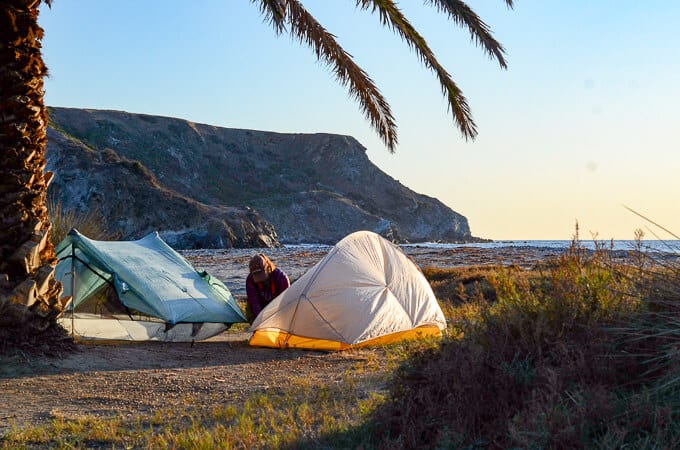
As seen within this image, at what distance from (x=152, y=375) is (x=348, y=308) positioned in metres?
2.72

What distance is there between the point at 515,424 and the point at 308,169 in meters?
115

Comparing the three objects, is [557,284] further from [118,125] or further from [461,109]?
[118,125]

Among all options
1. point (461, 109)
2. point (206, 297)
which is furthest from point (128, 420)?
point (461, 109)

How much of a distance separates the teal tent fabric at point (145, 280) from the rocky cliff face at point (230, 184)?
40513mm

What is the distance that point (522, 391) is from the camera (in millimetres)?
4781

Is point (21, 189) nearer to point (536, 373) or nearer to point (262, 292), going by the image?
point (262, 292)

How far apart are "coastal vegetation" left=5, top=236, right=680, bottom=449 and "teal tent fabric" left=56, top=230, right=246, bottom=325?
3.92 m

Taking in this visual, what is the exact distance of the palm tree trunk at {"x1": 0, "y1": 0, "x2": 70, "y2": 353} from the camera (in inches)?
318

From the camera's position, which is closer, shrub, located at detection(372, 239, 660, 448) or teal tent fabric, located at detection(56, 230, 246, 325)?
shrub, located at detection(372, 239, 660, 448)

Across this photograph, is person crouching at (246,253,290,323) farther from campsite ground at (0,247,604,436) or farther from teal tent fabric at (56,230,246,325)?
campsite ground at (0,247,604,436)

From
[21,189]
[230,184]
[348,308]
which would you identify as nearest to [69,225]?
[21,189]

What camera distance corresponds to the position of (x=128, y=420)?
6148mm

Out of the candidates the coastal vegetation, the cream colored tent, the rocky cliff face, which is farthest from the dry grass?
the rocky cliff face

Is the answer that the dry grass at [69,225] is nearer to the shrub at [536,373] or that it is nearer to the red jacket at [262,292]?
the red jacket at [262,292]
